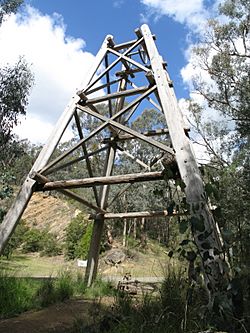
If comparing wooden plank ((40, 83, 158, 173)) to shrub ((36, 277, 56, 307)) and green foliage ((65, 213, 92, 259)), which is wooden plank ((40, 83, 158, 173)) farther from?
A: green foliage ((65, 213, 92, 259))

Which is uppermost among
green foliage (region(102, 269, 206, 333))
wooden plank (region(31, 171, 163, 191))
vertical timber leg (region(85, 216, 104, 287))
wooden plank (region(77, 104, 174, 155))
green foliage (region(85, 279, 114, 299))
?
wooden plank (region(77, 104, 174, 155))

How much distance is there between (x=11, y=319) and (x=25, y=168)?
29.8 meters

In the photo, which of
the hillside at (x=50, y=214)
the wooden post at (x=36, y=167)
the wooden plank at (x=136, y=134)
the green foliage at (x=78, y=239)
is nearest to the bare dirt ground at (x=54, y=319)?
the wooden post at (x=36, y=167)

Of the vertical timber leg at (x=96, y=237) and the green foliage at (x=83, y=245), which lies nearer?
the vertical timber leg at (x=96, y=237)

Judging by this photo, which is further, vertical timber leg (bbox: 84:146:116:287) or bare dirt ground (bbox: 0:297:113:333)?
vertical timber leg (bbox: 84:146:116:287)

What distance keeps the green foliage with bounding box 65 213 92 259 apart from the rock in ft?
4.27

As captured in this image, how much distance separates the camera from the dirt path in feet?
11.6

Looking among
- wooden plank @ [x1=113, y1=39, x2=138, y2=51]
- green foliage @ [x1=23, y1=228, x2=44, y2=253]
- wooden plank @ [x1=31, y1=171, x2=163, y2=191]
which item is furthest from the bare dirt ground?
green foliage @ [x1=23, y1=228, x2=44, y2=253]

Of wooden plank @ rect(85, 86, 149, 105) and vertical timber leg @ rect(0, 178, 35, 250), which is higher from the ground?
wooden plank @ rect(85, 86, 149, 105)

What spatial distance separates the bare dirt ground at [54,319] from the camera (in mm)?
3511

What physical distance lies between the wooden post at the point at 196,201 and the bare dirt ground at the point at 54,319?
4.03 ft

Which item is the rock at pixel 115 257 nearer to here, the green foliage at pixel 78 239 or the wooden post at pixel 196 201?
the green foliage at pixel 78 239

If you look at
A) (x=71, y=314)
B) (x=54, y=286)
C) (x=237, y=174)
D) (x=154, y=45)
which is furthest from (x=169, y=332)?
(x=237, y=174)

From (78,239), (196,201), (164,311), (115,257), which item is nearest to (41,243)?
(78,239)
